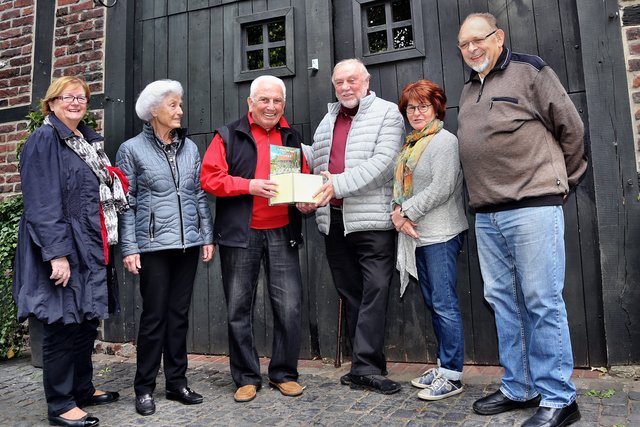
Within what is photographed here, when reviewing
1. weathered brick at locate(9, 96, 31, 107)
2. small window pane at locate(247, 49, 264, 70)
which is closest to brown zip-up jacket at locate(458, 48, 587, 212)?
small window pane at locate(247, 49, 264, 70)

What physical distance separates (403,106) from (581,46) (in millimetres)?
1234

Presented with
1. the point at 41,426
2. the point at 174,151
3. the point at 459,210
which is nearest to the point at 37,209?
the point at 174,151

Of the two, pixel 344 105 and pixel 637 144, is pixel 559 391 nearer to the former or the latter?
pixel 637 144

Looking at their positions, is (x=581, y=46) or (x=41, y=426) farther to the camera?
(x=581, y=46)

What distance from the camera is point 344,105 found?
10.2ft

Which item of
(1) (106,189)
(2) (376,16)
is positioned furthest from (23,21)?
(2) (376,16)

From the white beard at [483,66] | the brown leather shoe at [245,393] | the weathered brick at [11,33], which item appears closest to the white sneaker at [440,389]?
the brown leather shoe at [245,393]

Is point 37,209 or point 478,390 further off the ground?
point 37,209

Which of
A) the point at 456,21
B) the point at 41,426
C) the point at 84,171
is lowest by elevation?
the point at 41,426

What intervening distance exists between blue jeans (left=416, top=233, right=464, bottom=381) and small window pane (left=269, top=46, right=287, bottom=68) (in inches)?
79.7

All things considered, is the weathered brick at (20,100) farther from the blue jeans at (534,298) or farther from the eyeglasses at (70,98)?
the blue jeans at (534,298)

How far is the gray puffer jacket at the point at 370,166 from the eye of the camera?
2902mm

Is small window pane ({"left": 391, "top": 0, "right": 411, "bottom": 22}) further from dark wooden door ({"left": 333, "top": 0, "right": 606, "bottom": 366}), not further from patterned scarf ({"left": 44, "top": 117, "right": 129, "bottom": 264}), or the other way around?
patterned scarf ({"left": 44, "top": 117, "right": 129, "bottom": 264})

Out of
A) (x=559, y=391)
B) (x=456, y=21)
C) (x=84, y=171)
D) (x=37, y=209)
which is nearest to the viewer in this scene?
(x=559, y=391)
